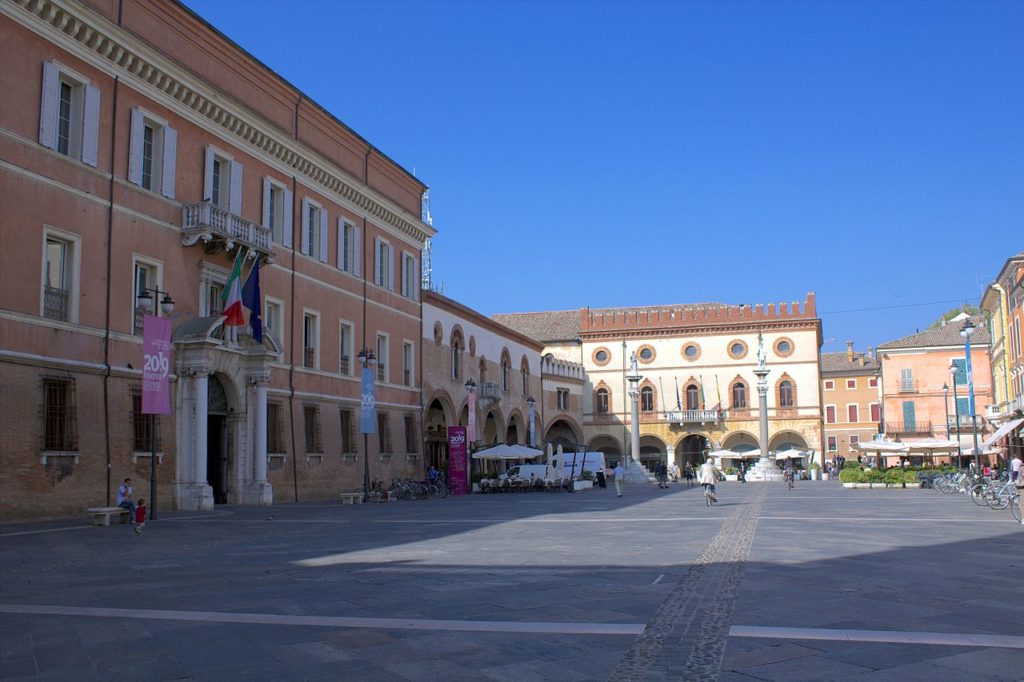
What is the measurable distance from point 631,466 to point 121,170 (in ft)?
127

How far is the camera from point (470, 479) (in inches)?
1710

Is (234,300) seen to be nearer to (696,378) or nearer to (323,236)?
(323,236)

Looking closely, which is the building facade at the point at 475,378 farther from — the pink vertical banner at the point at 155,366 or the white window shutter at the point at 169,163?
the pink vertical banner at the point at 155,366

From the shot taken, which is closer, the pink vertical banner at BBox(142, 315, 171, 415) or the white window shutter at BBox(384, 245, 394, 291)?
the pink vertical banner at BBox(142, 315, 171, 415)

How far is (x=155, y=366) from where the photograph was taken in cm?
2042

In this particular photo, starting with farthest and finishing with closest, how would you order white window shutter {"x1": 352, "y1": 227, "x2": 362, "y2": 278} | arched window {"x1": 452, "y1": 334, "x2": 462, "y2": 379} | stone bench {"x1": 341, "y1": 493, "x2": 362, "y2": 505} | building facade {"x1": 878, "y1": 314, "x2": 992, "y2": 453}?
building facade {"x1": 878, "y1": 314, "x2": 992, "y2": 453} < arched window {"x1": 452, "y1": 334, "x2": 462, "y2": 379} < white window shutter {"x1": 352, "y1": 227, "x2": 362, "y2": 278} < stone bench {"x1": 341, "y1": 493, "x2": 362, "y2": 505}

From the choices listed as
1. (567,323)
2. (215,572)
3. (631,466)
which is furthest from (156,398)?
(567,323)

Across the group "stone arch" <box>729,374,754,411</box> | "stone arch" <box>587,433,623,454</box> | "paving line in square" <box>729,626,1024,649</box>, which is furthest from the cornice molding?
"stone arch" <box>729,374,754,411</box>

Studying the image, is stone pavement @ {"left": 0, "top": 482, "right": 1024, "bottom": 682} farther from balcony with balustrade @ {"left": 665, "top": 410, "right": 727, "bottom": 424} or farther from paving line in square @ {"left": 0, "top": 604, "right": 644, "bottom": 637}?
balcony with balustrade @ {"left": 665, "top": 410, "right": 727, "bottom": 424}

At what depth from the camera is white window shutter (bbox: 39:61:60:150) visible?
2119cm

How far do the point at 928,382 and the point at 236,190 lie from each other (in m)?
51.6

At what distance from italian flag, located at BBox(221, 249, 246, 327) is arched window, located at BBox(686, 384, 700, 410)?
49728mm

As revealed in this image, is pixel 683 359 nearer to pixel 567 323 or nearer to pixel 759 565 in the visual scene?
pixel 567 323

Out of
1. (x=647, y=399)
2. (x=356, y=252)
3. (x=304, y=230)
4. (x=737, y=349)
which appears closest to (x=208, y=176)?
(x=304, y=230)
